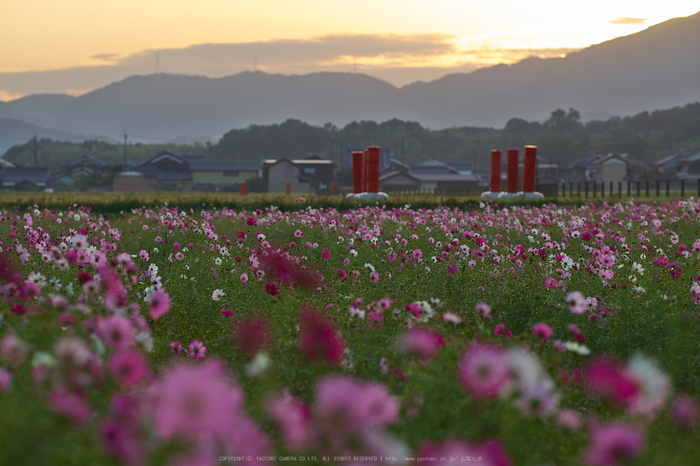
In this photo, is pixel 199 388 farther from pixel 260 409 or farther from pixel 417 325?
pixel 417 325

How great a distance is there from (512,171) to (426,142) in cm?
10241

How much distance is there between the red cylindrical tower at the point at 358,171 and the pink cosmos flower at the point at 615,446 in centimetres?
2780

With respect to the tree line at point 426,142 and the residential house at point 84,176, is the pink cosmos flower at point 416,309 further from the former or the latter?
the tree line at point 426,142

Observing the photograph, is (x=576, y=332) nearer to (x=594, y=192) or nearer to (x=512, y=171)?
(x=512, y=171)

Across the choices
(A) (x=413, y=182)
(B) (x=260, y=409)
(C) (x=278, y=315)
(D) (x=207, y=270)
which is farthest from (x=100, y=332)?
(A) (x=413, y=182)

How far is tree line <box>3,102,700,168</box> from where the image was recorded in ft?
364

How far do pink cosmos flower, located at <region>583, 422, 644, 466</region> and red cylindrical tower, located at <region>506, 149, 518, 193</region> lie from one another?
30.5 m

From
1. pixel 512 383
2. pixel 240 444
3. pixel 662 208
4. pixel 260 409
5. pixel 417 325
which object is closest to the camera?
pixel 240 444

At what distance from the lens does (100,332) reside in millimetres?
2971

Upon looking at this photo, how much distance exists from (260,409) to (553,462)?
1.92 m

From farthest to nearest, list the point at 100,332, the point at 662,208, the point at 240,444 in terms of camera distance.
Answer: the point at 662,208 → the point at 100,332 → the point at 240,444

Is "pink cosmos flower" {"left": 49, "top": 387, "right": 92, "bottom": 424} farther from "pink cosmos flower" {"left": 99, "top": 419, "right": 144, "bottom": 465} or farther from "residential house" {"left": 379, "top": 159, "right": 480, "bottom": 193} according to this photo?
"residential house" {"left": 379, "top": 159, "right": 480, "bottom": 193}

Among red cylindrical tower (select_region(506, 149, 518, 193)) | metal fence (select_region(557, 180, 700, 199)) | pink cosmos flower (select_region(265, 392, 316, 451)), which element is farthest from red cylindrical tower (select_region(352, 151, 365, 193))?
pink cosmos flower (select_region(265, 392, 316, 451))

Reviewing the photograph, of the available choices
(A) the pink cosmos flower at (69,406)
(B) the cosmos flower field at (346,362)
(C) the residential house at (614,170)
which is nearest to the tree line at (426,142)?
(C) the residential house at (614,170)
